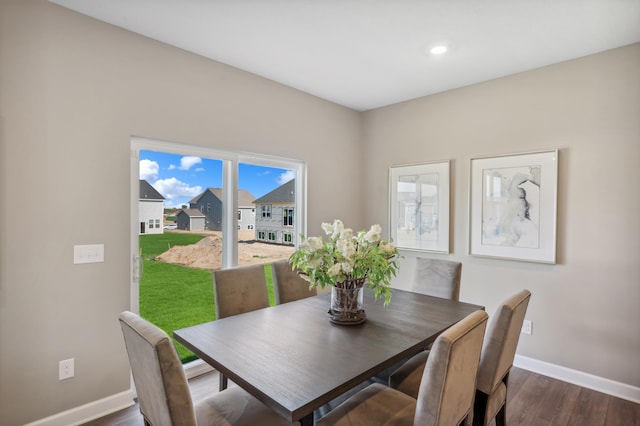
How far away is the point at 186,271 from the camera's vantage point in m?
2.97

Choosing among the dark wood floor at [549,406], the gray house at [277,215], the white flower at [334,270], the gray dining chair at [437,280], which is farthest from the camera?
the gray house at [277,215]

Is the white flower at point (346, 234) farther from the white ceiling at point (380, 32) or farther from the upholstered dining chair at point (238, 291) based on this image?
the white ceiling at point (380, 32)

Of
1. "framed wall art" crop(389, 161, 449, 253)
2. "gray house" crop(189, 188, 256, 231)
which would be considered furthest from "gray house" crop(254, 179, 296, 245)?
"framed wall art" crop(389, 161, 449, 253)

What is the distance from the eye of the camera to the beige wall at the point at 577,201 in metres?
2.56

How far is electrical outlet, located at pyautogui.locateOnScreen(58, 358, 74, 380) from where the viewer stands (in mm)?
2127

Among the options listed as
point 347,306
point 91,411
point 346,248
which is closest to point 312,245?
point 346,248

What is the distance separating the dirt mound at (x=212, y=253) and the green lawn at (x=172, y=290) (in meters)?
0.05

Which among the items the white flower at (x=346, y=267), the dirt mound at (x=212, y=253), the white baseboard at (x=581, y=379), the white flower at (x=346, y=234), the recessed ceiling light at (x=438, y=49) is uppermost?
the recessed ceiling light at (x=438, y=49)

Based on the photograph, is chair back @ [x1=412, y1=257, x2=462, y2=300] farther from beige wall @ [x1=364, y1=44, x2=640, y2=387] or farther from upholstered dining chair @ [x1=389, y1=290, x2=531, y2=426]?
upholstered dining chair @ [x1=389, y1=290, x2=531, y2=426]

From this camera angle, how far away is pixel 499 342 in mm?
1613

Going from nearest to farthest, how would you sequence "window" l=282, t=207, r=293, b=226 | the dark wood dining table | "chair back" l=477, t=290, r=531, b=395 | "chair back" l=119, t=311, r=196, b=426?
"chair back" l=119, t=311, r=196, b=426 < the dark wood dining table < "chair back" l=477, t=290, r=531, b=395 < "window" l=282, t=207, r=293, b=226

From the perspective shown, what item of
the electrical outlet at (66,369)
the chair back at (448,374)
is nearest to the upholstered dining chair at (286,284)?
the electrical outlet at (66,369)

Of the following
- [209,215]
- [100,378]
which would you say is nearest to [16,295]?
[100,378]

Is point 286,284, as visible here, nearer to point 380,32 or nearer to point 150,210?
point 150,210
